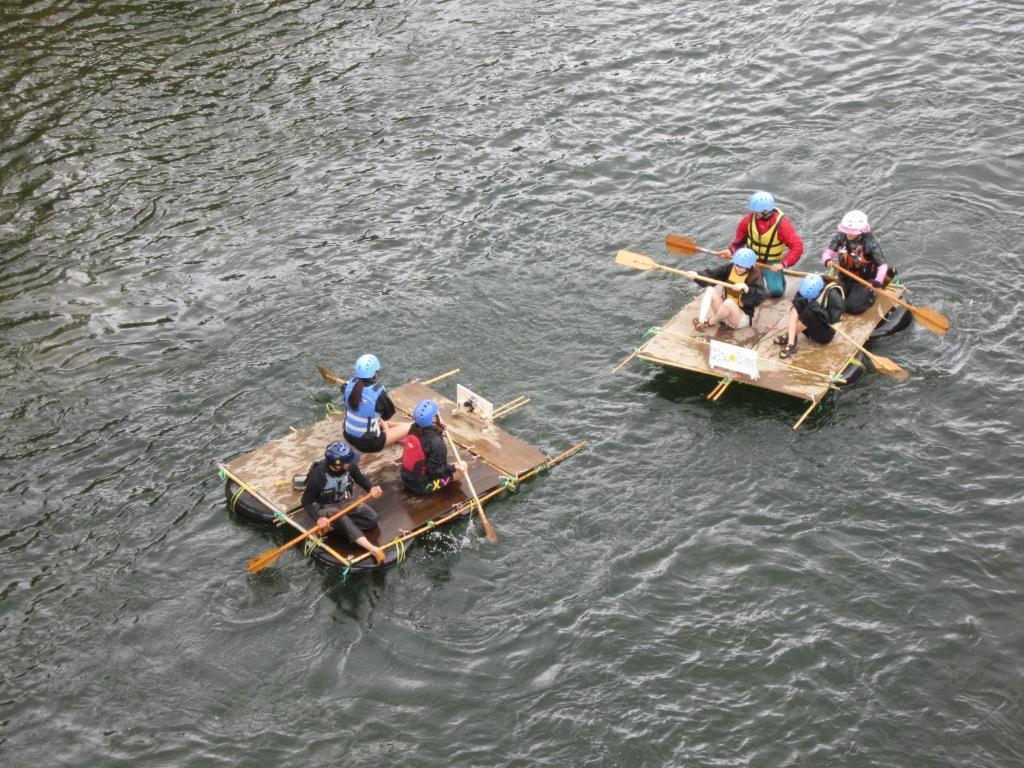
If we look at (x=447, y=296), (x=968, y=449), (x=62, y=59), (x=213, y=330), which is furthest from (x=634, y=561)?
(x=62, y=59)

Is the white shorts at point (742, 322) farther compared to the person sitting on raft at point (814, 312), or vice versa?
the white shorts at point (742, 322)

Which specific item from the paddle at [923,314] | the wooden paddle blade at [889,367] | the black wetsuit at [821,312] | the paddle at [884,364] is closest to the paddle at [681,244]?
the paddle at [923,314]

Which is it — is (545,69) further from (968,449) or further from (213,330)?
(968,449)

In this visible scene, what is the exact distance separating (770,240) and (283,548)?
39.4 ft

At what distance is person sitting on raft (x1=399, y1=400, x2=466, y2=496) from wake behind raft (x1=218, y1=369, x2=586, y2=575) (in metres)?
0.27

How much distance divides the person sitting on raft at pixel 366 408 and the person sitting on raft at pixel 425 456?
77cm

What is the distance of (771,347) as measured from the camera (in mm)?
21109

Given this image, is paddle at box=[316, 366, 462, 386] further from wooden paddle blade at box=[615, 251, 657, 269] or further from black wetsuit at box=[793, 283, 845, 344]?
black wetsuit at box=[793, 283, 845, 344]

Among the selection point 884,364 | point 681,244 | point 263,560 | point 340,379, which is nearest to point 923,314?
point 884,364

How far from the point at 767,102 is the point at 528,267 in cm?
1024

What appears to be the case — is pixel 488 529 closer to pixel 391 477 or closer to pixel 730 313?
pixel 391 477

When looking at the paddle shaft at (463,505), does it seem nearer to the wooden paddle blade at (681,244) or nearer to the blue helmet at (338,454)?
the blue helmet at (338,454)

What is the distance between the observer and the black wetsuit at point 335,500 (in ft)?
57.5

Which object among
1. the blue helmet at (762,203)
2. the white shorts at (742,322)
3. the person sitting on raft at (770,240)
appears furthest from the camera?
the person sitting on raft at (770,240)
